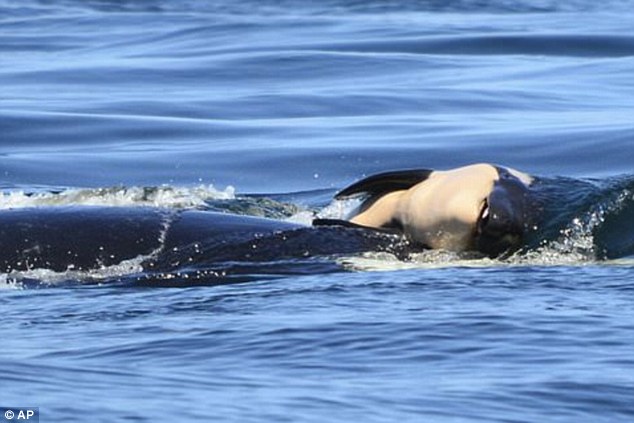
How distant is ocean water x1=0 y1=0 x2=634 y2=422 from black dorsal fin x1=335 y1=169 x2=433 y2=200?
459 millimetres

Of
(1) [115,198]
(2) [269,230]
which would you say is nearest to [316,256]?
(2) [269,230]

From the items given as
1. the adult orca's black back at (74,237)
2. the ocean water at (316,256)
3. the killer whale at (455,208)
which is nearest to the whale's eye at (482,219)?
the killer whale at (455,208)

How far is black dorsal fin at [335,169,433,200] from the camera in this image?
34.3ft

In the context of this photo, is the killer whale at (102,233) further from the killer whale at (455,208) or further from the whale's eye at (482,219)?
the whale's eye at (482,219)

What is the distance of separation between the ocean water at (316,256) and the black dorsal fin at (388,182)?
0.46m

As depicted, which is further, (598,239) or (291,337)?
(598,239)

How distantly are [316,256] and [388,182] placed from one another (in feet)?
2.19

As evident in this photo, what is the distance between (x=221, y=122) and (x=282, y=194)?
14.7 feet

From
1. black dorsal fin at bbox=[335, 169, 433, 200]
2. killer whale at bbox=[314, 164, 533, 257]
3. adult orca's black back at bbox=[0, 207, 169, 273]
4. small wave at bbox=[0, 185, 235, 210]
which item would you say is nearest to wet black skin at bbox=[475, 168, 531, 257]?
killer whale at bbox=[314, 164, 533, 257]

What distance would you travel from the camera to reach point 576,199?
1087cm

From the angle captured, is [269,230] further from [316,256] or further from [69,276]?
[69,276]

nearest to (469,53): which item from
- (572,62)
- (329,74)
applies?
(572,62)

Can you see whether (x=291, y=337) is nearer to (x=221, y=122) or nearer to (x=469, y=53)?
(x=221, y=122)

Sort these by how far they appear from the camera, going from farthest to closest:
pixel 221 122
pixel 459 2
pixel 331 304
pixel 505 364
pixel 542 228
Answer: pixel 459 2 → pixel 221 122 → pixel 542 228 → pixel 331 304 → pixel 505 364
